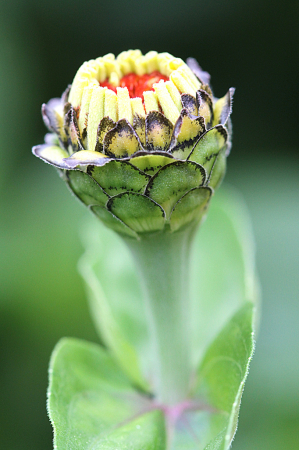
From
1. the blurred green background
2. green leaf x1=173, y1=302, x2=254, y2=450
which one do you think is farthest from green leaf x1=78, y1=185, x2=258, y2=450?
the blurred green background

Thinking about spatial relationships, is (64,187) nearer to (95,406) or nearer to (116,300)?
(116,300)

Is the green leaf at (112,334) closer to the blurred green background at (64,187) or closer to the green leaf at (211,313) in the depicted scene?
the green leaf at (211,313)

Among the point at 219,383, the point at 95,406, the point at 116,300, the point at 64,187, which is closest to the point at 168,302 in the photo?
the point at 219,383

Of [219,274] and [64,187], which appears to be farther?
[64,187]

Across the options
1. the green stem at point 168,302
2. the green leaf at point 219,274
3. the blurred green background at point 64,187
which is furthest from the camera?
the blurred green background at point 64,187

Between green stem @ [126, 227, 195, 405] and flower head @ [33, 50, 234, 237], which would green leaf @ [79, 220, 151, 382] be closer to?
green stem @ [126, 227, 195, 405]

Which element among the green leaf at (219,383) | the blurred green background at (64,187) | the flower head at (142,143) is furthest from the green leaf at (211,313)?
the blurred green background at (64,187)

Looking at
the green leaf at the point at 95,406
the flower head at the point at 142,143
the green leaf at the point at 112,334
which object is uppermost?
the flower head at the point at 142,143

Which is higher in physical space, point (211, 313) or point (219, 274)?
point (219, 274)
